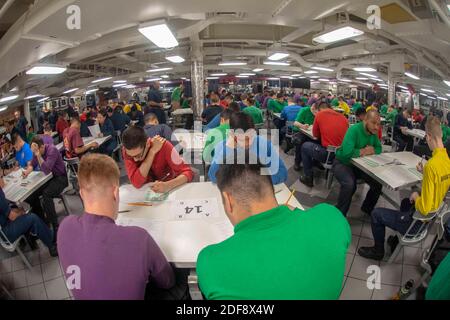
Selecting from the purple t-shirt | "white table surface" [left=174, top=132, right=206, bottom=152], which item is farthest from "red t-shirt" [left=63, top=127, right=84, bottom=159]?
the purple t-shirt

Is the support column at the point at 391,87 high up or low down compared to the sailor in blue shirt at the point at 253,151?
up

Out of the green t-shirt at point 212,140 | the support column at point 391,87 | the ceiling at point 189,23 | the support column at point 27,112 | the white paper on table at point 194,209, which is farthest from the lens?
the support column at point 391,87

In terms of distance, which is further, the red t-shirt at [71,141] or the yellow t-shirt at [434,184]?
the red t-shirt at [71,141]

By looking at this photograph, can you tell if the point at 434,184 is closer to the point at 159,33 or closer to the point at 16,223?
the point at 159,33

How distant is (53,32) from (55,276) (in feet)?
9.11

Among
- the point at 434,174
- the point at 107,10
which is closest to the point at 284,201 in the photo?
the point at 434,174

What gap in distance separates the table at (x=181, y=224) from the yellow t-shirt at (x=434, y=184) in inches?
48.2

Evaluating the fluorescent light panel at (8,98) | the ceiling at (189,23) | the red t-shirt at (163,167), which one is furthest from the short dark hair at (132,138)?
the fluorescent light panel at (8,98)

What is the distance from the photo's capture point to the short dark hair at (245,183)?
1324 mm

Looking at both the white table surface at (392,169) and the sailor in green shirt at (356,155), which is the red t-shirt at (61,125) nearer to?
the sailor in green shirt at (356,155)

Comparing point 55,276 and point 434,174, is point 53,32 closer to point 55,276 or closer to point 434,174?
point 55,276

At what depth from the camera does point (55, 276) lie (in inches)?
120

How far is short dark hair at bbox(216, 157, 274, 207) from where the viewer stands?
52.1 inches

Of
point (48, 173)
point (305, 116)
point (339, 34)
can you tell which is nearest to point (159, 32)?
point (48, 173)
